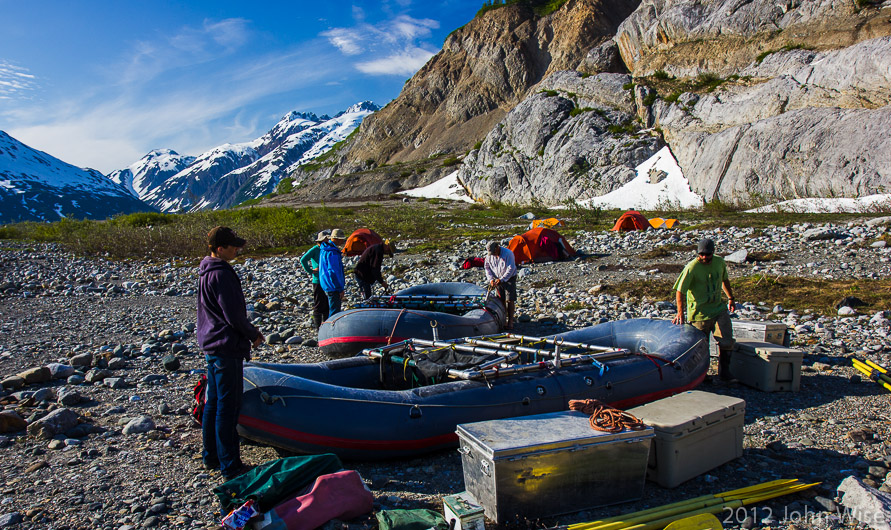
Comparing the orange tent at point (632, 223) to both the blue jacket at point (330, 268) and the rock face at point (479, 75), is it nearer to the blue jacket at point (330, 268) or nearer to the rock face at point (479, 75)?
the blue jacket at point (330, 268)

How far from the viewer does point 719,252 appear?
15.7 meters

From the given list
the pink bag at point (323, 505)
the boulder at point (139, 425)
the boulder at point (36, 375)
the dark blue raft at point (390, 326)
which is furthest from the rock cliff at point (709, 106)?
the boulder at point (36, 375)

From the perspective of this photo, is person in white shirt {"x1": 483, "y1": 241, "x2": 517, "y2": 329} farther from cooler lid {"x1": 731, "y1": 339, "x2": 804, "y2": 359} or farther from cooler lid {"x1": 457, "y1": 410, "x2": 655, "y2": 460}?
cooler lid {"x1": 457, "y1": 410, "x2": 655, "y2": 460}

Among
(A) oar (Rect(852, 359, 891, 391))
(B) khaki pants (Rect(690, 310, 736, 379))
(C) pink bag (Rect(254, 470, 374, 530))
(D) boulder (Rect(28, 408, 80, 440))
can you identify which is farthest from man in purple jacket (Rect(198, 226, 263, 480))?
(A) oar (Rect(852, 359, 891, 391))

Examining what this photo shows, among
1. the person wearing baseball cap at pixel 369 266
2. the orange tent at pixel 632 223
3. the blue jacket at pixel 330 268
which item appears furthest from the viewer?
the orange tent at pixel 632 223

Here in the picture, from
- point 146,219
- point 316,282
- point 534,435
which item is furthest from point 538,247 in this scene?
point 146,219

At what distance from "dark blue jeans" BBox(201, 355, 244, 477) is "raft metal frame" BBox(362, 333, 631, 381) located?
226 centimetres

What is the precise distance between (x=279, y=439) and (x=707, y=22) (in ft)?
162

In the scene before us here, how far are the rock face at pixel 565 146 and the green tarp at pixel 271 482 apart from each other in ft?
138

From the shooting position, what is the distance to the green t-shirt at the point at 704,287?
6.94 metres

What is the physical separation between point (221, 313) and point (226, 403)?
808mm

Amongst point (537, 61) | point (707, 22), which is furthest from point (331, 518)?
point (537, 61)

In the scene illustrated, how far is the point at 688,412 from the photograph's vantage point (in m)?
4.77

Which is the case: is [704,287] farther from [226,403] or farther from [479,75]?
[479,75]
